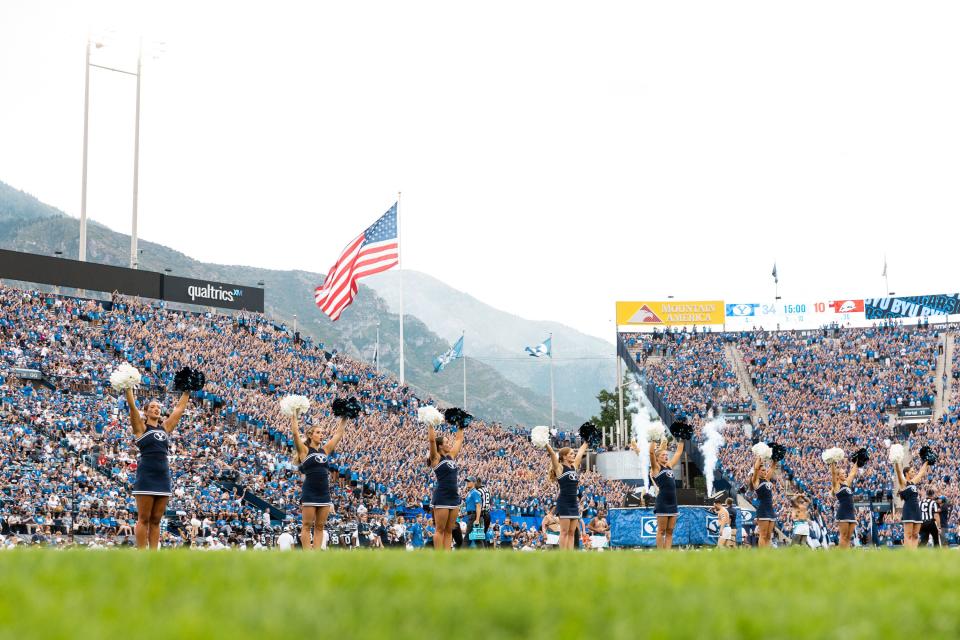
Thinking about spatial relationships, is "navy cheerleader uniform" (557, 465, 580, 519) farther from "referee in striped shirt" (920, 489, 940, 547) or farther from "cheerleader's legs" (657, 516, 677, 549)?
"referee in striped shirt" (920, 489, 940, 547)

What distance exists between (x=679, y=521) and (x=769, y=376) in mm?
28193

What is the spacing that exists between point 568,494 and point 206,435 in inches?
878

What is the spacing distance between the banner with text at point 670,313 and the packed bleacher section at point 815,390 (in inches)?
46.9

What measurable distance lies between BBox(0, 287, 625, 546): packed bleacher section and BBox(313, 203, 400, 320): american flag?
14.2ft

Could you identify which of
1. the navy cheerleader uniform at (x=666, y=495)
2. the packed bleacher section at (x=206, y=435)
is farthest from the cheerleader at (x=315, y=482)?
the packed bleacher section at (x=206, y=435)

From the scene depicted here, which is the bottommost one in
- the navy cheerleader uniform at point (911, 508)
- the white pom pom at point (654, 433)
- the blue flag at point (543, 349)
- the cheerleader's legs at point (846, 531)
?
the cheerleader's legs at point (846, 531)

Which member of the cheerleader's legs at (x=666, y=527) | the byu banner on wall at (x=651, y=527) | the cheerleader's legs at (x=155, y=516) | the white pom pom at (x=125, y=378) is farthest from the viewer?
the byu banner on wall at (x=651, y=527)

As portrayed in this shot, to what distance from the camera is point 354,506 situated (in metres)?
36.6

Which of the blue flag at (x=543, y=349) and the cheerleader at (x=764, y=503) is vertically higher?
the blue flag at (x=543, y=349)

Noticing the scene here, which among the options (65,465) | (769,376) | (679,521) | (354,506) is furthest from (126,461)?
(769,376)

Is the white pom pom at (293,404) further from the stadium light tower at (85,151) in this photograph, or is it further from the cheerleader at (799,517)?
the stadium light tower at (85,151)

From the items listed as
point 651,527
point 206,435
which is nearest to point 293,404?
point 651,527

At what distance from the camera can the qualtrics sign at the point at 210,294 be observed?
46406mm

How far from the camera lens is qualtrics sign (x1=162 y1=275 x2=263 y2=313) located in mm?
46406
